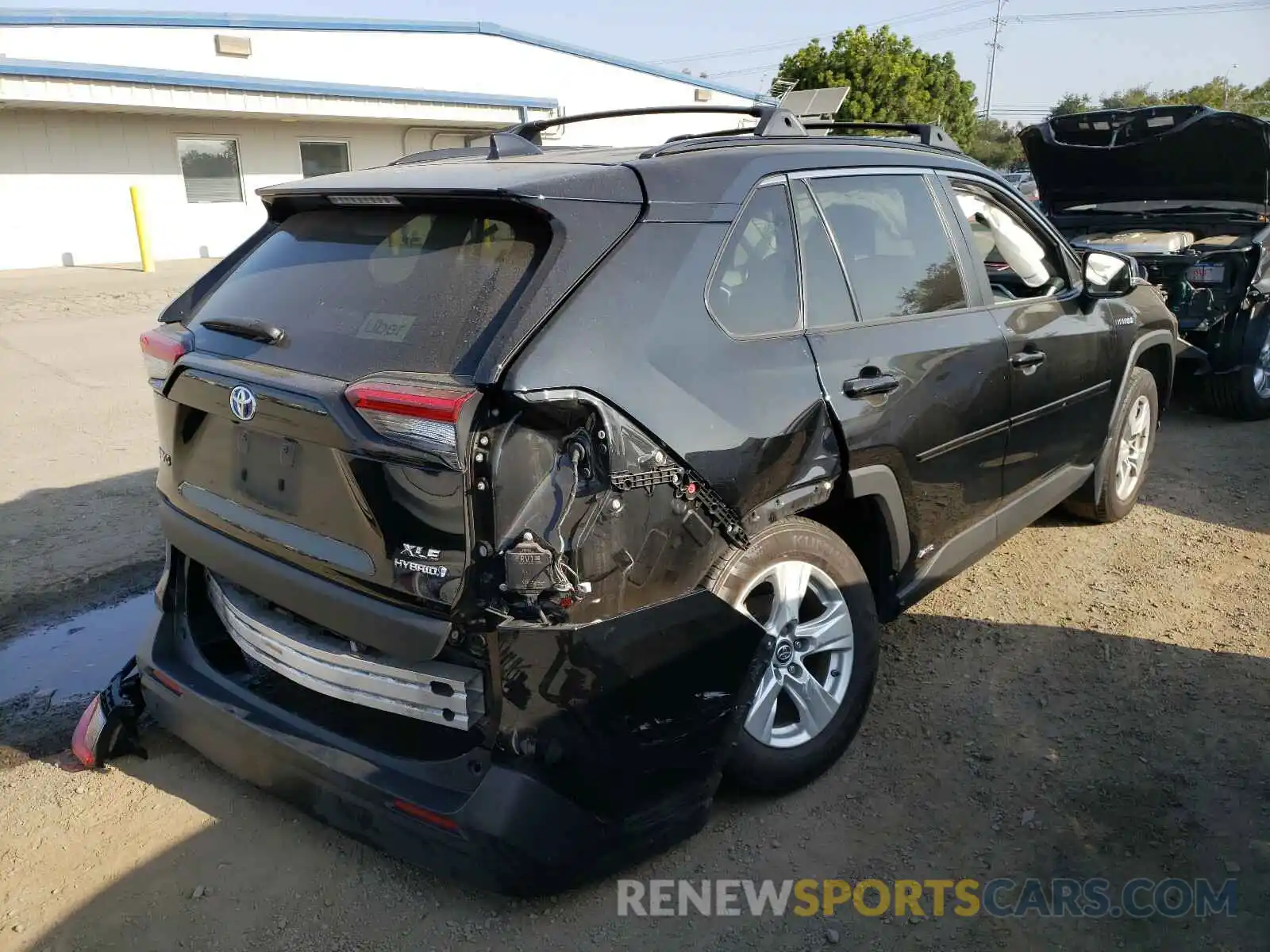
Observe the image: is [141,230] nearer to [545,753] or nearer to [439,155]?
[439,155]

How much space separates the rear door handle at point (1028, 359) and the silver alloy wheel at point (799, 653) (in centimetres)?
135

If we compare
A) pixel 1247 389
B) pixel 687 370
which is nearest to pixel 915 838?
pixel 687 370

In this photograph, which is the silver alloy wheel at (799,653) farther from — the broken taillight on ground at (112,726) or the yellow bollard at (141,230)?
the yellow bollard at (141,230)

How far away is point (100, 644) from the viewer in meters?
4.09

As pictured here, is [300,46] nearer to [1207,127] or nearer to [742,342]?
[1207,127]

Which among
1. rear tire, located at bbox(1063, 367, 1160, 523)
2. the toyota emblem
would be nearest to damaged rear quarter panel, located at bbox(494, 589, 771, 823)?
the toyota emblem

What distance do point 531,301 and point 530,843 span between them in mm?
1304

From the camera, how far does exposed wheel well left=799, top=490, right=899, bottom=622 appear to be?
3249 millimetres

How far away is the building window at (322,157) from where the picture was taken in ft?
66.5

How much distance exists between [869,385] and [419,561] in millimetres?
1543

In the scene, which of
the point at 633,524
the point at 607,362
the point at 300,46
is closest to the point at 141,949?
the point at 633,524

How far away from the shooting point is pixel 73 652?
403cm

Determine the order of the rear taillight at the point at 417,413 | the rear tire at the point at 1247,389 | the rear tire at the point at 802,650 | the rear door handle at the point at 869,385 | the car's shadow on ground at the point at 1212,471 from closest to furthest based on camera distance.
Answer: the rear taillight at the point at 417,413 → the rear tire at the point at 802,650 → the rear door handle at the point at 869,385 → the car's shadow on ground at the point at 1212,471 → the rear tire at the point at 1247,389

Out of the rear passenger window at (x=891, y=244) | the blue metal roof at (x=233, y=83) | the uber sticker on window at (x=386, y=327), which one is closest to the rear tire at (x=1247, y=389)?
the rear passenger window at (x=891, y=244)
